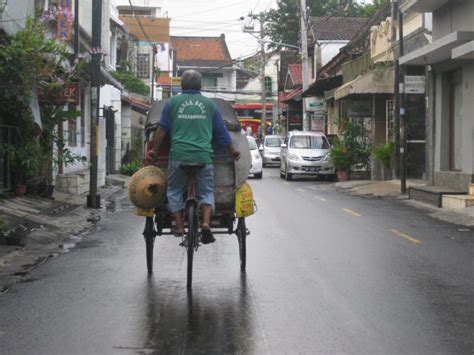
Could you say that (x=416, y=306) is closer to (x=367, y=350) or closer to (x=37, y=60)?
(x=367, y=350)

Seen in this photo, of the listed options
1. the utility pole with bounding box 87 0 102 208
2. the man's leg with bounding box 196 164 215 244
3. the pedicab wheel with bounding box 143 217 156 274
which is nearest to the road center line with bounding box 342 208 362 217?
the utility pole with bounding box 87 0 102 208

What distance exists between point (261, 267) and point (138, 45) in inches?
1901

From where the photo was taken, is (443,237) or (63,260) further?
(443,237)

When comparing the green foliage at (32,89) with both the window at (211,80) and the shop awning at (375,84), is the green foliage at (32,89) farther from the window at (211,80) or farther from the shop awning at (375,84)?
the window at (211,80)

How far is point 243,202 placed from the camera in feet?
26.8

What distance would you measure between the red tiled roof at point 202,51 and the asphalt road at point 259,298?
227 ft

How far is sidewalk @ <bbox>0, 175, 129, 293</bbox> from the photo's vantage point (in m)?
9.85

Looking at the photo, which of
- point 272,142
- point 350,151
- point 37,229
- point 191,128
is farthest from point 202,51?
point 191,128

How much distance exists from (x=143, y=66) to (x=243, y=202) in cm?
5126

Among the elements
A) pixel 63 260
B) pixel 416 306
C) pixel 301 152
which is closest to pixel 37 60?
pixel 63 260

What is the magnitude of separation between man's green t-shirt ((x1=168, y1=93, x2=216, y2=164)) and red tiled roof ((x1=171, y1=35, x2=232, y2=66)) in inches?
2859

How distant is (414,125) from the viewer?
84.5 ft

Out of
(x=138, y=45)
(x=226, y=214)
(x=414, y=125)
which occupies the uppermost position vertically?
(x=138, y=45)

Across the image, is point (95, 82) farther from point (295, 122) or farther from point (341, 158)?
point (295, 122)
